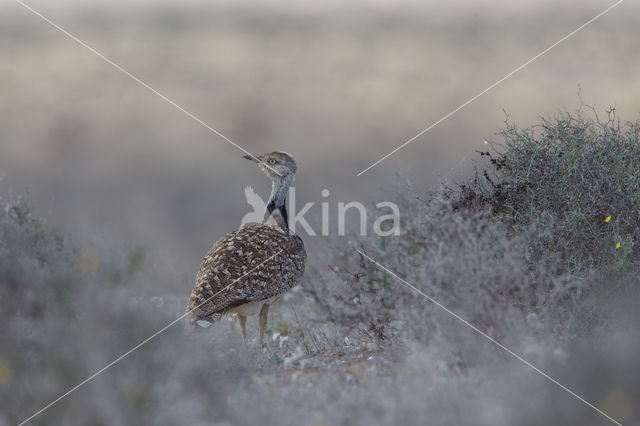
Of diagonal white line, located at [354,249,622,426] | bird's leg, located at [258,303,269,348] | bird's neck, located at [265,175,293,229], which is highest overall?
bird's neck, located at [265,175,293,229]

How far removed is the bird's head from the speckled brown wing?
0.66 m

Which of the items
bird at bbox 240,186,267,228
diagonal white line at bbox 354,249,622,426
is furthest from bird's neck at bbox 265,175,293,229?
diagonal white line at bbox 354,249,622,426

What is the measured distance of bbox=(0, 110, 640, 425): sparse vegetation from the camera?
381cm

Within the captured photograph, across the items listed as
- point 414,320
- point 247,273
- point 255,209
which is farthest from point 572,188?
point 255,209

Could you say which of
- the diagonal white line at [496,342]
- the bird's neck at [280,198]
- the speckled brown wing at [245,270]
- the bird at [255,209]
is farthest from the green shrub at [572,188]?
the bird at [255,209]

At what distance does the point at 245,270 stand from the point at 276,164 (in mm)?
1459

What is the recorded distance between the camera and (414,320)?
16.3 ft

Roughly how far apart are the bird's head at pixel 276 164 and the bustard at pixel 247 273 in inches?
19.7

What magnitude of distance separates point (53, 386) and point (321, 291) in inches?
107

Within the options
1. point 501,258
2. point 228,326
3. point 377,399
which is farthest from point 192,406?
→ point 228,326

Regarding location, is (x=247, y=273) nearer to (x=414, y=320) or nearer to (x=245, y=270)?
(x=245, y=270)

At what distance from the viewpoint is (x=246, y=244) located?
20.2 feet

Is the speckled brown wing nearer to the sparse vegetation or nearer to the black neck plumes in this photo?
the sparse vegetation

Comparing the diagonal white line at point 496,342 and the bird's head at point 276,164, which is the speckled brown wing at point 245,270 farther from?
the diagonal white line at point 496,342
